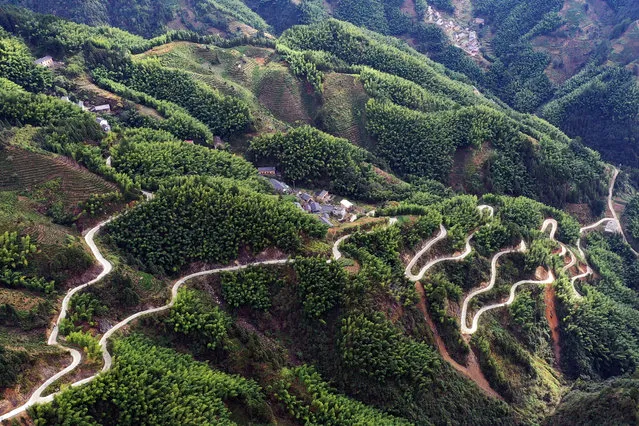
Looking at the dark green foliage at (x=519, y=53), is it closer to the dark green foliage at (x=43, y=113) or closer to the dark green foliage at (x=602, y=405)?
the dark green foliage at (x=602, y=405)

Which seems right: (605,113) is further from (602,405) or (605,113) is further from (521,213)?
(602,405)

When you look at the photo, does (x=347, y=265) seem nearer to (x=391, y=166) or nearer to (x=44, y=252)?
(x=44, y=252)

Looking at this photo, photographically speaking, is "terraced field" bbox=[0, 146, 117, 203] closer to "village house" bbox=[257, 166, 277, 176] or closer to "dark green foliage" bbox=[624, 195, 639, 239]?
"village house" bbox=[257, 166, 277, 176]

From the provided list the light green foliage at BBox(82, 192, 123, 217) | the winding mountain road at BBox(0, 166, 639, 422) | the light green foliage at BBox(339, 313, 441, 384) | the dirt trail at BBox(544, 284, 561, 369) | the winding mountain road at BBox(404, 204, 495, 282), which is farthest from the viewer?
the dirt trail at BBox(544, 284, 561, 369)

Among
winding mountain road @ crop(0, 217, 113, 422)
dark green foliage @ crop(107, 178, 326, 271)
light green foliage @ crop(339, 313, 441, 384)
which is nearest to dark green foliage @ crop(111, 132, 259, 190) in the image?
dark green foliage @ crop(107, 178, 326, 271)

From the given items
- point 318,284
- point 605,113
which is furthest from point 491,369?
point 605,113

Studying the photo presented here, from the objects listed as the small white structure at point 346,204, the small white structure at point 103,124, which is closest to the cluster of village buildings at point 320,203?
the small white structure at point 346,204
